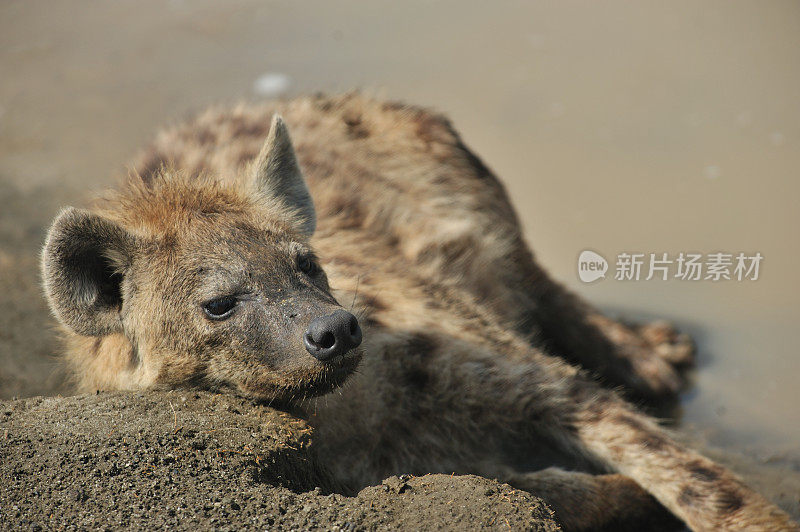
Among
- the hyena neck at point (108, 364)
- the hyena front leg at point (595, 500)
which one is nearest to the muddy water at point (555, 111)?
the hyena front leg at point (595, 500)

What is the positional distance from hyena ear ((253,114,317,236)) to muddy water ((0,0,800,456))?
1.53 metres

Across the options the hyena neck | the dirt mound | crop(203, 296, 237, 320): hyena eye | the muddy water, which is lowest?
the dirt mound

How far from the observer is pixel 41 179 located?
5738 millimetres

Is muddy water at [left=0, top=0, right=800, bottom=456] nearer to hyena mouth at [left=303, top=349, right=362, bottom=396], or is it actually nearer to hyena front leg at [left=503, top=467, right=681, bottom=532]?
hyena front leg at [left=503, top=467, right=681, bottom=532]

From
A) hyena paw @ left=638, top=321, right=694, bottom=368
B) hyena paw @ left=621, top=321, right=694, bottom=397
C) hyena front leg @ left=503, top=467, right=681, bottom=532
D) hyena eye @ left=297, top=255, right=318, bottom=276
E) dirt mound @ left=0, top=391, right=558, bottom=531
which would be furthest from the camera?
hyena paw @ left=638, top=321, right=694, bottom=368

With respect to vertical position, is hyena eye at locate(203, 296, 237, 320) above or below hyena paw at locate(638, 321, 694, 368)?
below

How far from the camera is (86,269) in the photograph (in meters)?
2.55

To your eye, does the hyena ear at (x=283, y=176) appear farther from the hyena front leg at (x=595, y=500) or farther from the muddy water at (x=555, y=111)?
the muddy water at (x=555, y=111)

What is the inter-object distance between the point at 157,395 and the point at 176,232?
495mm

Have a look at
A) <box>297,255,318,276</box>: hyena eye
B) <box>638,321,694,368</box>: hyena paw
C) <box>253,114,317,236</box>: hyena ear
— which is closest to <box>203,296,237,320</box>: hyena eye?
<box>297,255,318,276</box>: hyena eye

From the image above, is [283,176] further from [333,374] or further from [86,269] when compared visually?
[333,374]

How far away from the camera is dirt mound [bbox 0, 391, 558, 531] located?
6.42 feet

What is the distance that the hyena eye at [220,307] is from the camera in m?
2.44

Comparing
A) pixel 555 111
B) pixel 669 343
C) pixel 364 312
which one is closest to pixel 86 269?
pixel 364 312
